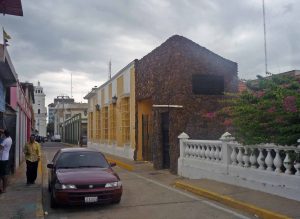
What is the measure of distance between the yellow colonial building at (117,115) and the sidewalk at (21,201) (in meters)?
10.5

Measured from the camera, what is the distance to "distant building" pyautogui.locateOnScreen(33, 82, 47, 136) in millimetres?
110850

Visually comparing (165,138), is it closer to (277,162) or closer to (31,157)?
(31,157)

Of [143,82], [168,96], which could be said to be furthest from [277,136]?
[143,82]

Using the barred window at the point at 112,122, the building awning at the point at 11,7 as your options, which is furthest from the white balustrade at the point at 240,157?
the barred window at the point at 112,122

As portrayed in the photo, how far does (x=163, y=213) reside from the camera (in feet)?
29.7

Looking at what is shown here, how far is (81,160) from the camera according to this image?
1102cm

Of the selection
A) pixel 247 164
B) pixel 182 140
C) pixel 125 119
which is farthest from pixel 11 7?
pixel 125 119

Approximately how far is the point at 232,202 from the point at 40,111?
11273 cm

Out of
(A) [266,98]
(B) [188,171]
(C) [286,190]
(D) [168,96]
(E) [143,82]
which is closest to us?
(C) [286,190]

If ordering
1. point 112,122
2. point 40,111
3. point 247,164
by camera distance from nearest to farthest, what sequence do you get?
1. point 247,164
2. point 112,122
3. point 40,111

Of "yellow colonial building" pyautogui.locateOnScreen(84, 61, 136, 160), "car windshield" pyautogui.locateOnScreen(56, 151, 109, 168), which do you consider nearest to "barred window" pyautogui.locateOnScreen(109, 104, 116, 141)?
"yellow colonial building" pyautogui.locateOnScreen(84, 61, 136, 160)

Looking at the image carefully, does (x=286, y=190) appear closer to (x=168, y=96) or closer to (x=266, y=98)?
(x=266, y=98)

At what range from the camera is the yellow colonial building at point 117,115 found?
24.4 meters

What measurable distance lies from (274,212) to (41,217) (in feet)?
15.6
